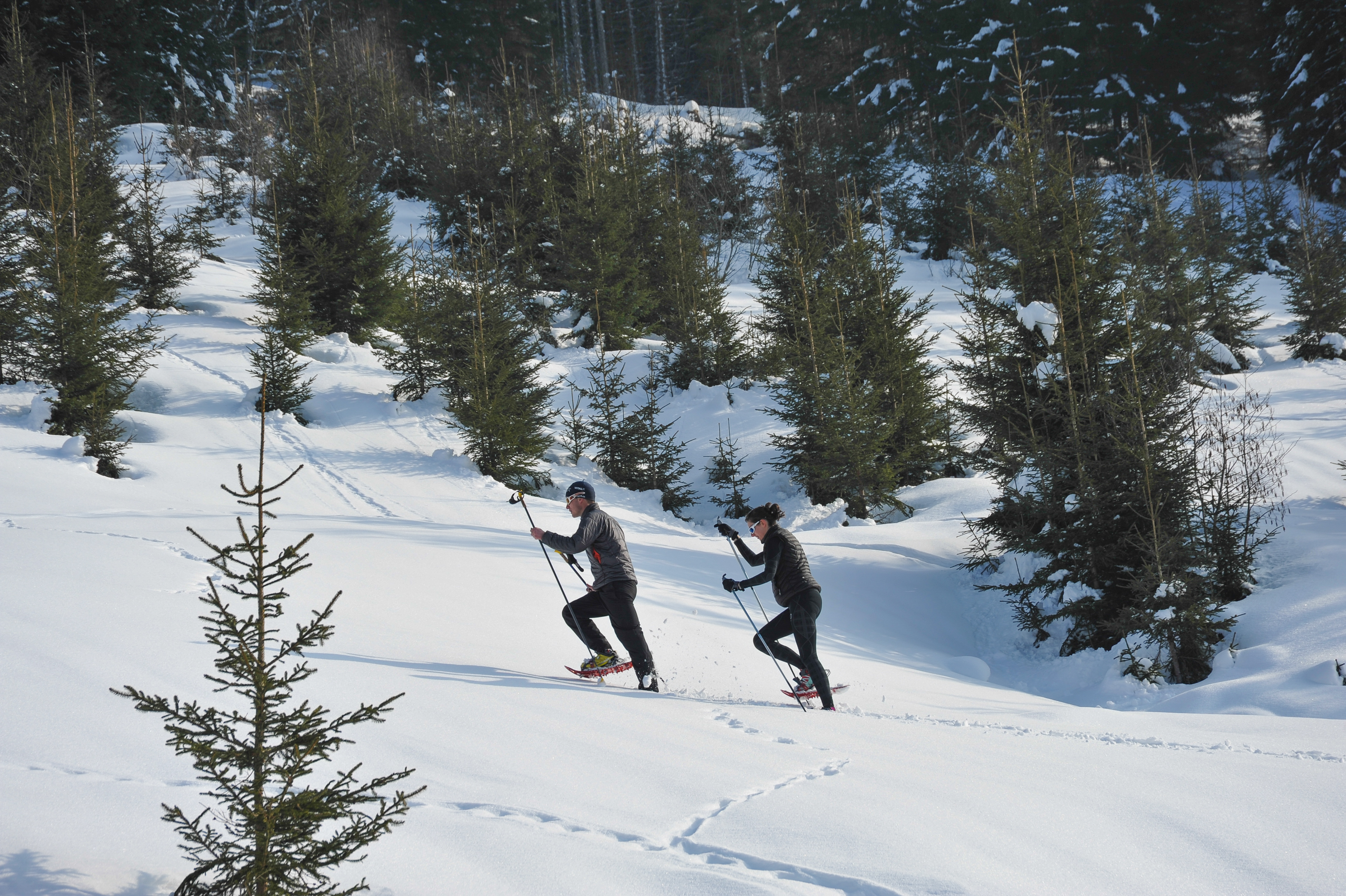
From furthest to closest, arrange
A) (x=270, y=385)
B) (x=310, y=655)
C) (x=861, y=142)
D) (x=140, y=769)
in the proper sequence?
1. (x=861, y=142)
2. (x=270, y=385)
3. (x=310, y=655)
4. (x=140, y=769)

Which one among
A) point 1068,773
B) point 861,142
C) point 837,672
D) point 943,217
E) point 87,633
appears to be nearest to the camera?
point 1068,773

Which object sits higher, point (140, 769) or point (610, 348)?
point (610, 348)

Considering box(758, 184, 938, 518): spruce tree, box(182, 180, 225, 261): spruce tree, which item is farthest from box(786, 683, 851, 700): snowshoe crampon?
box(182, 180, 225, 261): spruce tree

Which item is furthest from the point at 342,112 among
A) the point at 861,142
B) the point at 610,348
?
the point at 861,142

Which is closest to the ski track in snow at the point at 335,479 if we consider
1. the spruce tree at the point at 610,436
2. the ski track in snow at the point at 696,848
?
the spruce tree at the point at 610,436

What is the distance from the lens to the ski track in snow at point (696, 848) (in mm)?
3344

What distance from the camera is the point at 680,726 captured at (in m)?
5.50

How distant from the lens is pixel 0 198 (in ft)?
53.2

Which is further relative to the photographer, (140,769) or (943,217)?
(943,217)

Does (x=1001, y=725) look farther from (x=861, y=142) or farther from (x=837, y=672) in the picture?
(x=861, y=142)

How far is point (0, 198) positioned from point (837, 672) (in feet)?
62.0

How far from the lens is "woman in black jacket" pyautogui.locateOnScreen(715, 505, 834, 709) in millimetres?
6898

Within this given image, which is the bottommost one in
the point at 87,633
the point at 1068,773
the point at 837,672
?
the point at 837,672

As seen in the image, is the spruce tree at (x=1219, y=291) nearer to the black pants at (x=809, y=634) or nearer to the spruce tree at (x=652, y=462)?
the spruce tree at (x=652, y=462)
